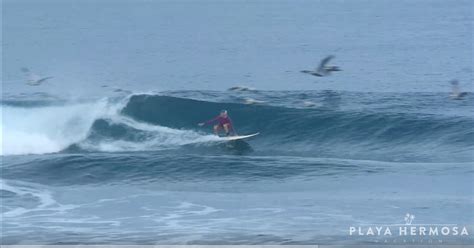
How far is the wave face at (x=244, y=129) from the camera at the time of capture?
33.0 meters

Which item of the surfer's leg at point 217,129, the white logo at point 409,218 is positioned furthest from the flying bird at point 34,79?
the white logo at point 409,218

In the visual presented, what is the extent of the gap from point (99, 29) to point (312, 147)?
6656 centimetres

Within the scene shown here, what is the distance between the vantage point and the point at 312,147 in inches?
1331

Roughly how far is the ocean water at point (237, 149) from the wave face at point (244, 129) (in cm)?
8

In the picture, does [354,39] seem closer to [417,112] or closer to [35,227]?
[417,112]

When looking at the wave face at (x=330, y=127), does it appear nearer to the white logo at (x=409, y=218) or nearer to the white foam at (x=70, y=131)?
the white foam at (x=70, y=131)

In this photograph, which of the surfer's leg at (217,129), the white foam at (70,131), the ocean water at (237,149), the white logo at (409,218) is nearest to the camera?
the white logo at (409,218)

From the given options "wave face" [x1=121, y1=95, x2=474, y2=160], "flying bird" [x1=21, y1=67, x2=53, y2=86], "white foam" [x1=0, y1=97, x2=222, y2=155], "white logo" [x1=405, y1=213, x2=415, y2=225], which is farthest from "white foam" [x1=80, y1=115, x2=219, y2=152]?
"white logo" [x1=405, y1=213, x2=415, y2=225]

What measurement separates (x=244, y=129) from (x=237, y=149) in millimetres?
4206

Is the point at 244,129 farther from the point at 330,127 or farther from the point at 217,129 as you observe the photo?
the point at 217,129

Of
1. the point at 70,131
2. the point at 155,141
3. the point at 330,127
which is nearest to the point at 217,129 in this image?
the point at 155,141

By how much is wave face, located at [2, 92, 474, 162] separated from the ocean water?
0.08m

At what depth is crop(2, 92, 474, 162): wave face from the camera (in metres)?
33.0

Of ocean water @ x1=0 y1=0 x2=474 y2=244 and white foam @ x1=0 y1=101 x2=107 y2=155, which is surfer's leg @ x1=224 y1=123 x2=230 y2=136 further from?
white foam @ x1=0 y1=101 x2=107 y2=155
